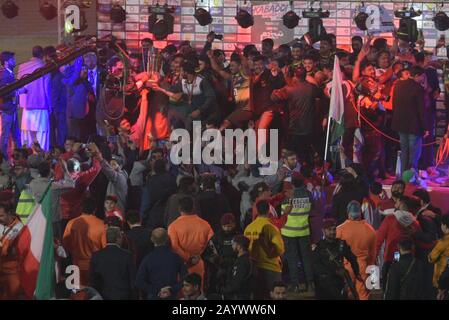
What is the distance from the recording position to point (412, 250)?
13.3 metres

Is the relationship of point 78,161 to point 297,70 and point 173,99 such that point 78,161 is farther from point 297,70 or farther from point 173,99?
point 297,70

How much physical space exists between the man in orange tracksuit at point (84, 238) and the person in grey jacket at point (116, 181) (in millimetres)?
1285

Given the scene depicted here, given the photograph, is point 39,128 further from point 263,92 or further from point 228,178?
point 228,178

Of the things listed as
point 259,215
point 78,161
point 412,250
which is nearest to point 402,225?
point 412,250

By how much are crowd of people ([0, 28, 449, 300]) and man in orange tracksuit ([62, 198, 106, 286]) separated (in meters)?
0.01

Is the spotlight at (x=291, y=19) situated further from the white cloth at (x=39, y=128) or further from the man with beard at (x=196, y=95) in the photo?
the white cloth at (x=39, y=128)

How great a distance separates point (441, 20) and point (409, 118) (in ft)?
10.7

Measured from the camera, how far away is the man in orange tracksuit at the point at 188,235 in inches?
539

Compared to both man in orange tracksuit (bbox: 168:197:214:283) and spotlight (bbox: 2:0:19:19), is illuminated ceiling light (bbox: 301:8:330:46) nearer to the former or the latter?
spotlight (bbox: 2:0:19:19)

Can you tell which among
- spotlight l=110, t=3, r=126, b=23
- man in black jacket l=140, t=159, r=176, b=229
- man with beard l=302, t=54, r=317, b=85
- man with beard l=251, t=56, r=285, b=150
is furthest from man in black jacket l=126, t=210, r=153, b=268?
spotlight l=110, t=3, r=126, b=23

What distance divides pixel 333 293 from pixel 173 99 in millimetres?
4675

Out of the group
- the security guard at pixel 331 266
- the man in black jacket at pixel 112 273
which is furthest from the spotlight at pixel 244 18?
the man in black jacket at pixel 112 273

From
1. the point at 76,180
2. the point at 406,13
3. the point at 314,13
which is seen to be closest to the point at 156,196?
the point at 76,180

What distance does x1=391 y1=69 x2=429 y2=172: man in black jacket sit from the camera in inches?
660
